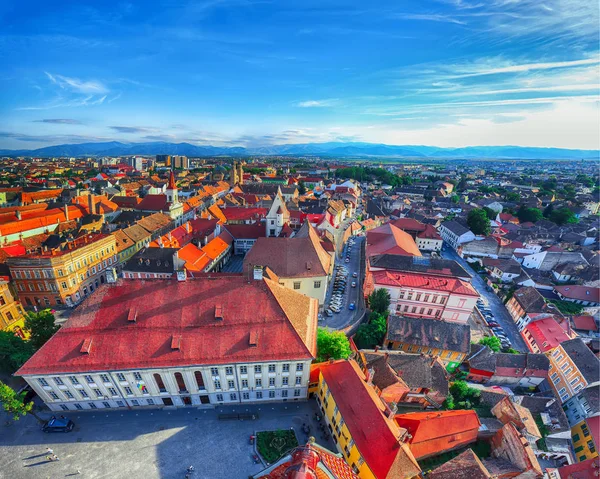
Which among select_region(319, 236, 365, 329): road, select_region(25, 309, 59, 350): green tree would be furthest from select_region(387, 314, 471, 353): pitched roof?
select_region(25, 309, 59, 350): green tree

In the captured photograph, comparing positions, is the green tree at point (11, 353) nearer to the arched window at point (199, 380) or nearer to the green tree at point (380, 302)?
the arched window at point (199, 380)

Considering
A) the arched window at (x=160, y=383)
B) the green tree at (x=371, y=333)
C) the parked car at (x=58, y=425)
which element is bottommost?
the parked car at (x=58, y=425)

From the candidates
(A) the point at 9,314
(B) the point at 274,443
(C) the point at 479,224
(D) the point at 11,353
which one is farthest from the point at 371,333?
(C) the point at 479,224

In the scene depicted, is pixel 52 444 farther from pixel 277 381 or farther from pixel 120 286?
pixel 277 381

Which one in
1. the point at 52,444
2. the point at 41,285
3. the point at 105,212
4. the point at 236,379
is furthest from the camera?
the point at 105,212

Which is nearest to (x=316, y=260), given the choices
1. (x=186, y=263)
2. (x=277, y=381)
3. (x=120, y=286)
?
(x=277, y=381)

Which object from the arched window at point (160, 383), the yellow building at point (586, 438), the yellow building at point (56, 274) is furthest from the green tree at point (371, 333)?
the yellow building at point (56, 274)
